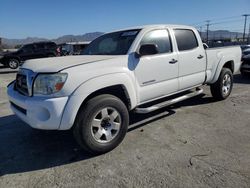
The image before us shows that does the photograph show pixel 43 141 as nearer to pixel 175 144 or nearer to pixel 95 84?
pixel 95 84

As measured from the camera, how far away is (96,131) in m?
3.35

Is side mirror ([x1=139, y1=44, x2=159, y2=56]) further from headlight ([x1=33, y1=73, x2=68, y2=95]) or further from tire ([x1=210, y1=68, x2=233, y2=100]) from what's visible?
tire ([x1=210, y1=68, x2=233, y2=100])

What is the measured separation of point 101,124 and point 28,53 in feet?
52.2

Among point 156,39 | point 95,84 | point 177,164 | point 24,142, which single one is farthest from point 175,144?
point 24,142

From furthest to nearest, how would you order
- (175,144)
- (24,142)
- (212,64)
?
(212,64), (24,142), (175,144)

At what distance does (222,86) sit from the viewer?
19.1 ft

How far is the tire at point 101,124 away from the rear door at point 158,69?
1.95 ft

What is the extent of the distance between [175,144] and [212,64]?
2632 mm

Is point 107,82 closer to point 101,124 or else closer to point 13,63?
point 101,124

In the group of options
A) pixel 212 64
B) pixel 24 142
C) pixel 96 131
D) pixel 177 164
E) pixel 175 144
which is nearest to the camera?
pixel 177 164

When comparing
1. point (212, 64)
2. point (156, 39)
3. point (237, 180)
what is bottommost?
point (237, 180)

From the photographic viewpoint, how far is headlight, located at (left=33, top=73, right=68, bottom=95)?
2.94 meters

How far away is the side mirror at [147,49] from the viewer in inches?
146

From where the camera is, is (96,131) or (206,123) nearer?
(96,131)
